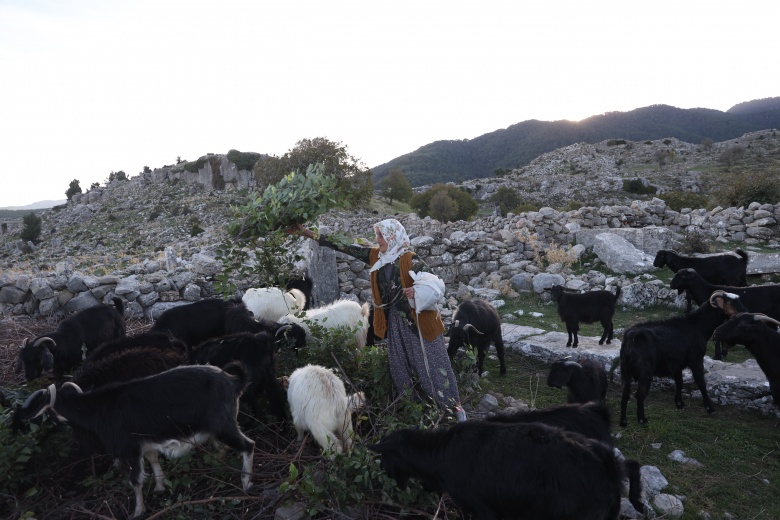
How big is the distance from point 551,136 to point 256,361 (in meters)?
90.6

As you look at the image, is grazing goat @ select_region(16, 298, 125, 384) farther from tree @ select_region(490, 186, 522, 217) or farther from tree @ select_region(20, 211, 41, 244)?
tree @ select_region(20, 211, 41, 244)

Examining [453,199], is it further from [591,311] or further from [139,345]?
[139,345]

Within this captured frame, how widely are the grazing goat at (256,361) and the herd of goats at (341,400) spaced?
1 centimetres

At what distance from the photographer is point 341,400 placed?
448 centimetres

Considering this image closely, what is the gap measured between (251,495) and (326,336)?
2.27 metres

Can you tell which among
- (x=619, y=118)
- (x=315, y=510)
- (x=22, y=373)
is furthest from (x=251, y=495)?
(x=619, y=118)

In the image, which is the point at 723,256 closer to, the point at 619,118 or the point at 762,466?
the point at 762,466

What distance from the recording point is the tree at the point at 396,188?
39.4m

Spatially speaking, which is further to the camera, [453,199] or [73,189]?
[73,189]

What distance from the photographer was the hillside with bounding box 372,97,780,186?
81312 millimetres

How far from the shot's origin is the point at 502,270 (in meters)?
13.3

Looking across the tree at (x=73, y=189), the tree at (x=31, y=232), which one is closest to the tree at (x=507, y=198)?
the tree at (x=31, y=232)

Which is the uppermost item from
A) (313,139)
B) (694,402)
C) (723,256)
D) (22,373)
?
(313,139)

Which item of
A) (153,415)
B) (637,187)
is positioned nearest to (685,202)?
(637,187)
